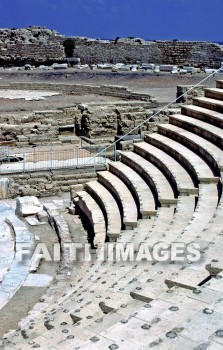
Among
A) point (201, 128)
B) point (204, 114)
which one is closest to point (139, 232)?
point (201, 128)

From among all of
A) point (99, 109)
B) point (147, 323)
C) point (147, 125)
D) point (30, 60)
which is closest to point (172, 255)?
point (147, 323)

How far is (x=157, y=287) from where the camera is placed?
570 cm

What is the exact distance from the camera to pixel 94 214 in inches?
432

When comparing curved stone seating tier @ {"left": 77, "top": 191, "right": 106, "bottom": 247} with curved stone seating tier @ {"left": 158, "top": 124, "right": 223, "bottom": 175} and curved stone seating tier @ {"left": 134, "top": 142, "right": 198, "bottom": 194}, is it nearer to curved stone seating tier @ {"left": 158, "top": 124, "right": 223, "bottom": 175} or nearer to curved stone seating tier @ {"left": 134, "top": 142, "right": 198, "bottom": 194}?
curved stone seating tier @ {"left": 134, "top": 142, "right": 198, "bottom": 194}

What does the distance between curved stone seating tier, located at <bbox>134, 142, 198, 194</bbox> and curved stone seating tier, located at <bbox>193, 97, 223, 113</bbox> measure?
184 cm

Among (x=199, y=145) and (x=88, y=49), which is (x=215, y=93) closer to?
(x=199, y=145)

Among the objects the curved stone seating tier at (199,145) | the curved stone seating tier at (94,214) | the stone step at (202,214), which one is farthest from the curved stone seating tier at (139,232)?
the curved stone seating tier at (199,145)

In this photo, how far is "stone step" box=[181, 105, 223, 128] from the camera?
1239cm

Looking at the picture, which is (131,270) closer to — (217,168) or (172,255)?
(172,255)

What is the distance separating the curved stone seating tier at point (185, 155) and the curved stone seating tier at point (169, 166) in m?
0.13

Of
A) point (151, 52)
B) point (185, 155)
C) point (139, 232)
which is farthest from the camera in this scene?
point (151, 52)

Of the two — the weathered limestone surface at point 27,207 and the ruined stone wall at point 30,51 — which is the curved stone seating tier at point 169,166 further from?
the ruined stone wall at point 30,51

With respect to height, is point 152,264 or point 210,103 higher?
point 210,103

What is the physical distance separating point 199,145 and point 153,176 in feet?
4.09
